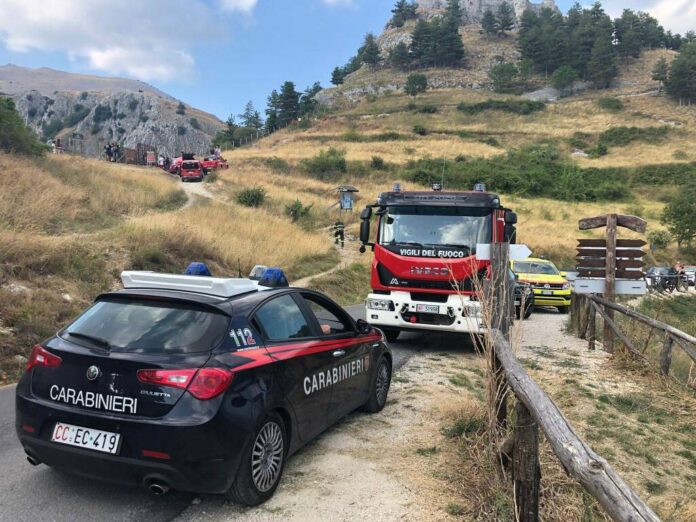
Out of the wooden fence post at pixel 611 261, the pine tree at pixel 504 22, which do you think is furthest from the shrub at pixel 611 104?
the wooden fence post at pixel 611 261

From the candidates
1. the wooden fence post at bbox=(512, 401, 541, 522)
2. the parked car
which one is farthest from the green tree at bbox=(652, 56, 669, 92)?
the wooden fence post at bbox=(512, 401, 541, 522)

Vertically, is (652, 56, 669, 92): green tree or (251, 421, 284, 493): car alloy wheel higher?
(652, 56, 669, 92): green tree

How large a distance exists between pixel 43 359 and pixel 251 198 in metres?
27.8

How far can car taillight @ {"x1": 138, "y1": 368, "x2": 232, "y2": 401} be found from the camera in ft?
11.2

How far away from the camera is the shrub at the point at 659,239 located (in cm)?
4025

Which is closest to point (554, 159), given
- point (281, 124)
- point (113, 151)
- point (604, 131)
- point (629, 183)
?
point (629, 183)

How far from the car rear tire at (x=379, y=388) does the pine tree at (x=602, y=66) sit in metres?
120

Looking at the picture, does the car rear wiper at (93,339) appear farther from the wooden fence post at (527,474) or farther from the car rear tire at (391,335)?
the car rear tire at (391,335)

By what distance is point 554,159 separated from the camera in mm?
64625

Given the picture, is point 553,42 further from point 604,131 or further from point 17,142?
point 17,142

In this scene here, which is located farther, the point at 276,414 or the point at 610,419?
the point at 610,419

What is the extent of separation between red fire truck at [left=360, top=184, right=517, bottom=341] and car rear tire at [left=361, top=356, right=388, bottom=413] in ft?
10.2

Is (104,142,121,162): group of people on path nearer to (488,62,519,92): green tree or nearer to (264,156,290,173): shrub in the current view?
(264,156,290,173): shrub

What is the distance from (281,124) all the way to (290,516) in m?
103
